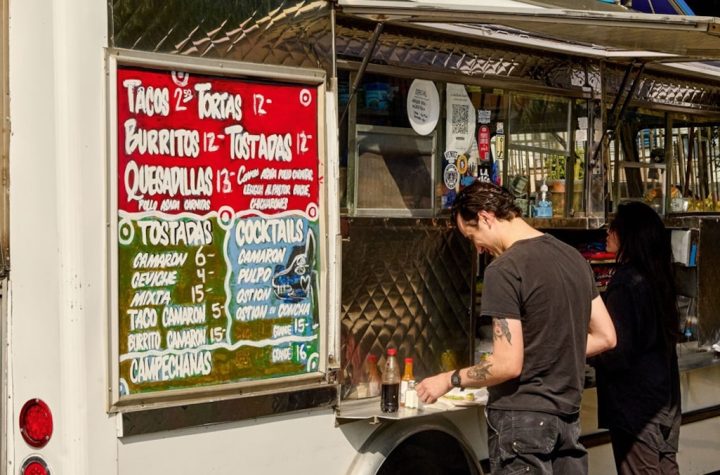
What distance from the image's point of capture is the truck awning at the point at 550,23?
4.32 m

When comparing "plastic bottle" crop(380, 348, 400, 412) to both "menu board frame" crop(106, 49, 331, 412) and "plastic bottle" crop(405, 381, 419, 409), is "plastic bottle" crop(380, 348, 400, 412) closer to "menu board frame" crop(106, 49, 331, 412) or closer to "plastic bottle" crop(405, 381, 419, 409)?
"plastic bottle" crop(405, 381, 419, 409)

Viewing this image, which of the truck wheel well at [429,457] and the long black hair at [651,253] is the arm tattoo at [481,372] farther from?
the long black hair at [651,253]

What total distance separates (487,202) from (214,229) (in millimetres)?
1057

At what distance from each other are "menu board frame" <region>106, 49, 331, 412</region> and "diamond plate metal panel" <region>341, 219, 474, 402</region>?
365 millimetres

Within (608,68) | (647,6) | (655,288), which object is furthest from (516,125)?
(647,6)

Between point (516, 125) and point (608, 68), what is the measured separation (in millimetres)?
762

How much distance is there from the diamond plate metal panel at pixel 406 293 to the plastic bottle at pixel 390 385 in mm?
71

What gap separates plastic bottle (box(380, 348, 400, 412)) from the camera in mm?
4621

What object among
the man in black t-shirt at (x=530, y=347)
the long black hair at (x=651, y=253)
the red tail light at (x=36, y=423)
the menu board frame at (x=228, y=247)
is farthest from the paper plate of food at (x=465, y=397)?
the red tail light at (x=36, y=423)

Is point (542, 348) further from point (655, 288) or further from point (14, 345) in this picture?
point (14, 345)

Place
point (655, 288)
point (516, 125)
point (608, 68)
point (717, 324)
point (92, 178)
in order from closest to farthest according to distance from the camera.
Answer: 1. point (92, 178)
2. point (655, 288)
3. point (516, 125)
4. point (608, 68)
5. point (717, 324)

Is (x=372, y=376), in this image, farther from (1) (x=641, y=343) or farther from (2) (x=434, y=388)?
(1) (x=641, y=343)

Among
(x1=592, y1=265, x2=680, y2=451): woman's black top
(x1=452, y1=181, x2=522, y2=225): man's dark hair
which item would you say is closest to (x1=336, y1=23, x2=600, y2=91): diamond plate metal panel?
(x1=452, y1=181, x2=522, y2=225): man's dark hair

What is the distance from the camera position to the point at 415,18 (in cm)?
445
